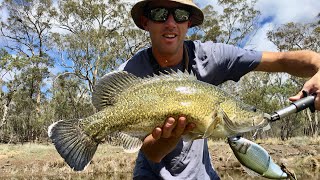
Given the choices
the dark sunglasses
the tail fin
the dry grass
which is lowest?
the dry grass

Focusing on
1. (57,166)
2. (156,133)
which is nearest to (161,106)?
(156,133)

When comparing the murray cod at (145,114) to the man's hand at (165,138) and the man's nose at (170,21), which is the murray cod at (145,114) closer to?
the man's hand at (165,138)

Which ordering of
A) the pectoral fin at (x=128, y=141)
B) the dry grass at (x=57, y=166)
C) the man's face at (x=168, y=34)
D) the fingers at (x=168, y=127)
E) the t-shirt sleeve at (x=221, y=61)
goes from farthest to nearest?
the dry grass at (x=57, y=166) < the t-shirt sleeve at (x=221, y=61) < the man's face at (x=168, y=34) < the pectoral fin at (x=128, y=141) < the fingers at (x=168, y=127)

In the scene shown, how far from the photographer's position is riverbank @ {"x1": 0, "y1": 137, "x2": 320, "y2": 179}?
18.6 metres

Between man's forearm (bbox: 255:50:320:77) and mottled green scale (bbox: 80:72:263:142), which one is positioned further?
man's forearm (bbox: 255:50:320:77)

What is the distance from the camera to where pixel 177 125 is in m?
2.54

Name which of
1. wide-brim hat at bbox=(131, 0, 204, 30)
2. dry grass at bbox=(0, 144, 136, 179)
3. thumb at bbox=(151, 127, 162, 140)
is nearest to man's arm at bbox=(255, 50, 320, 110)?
wide-brim hat at bbox=(131, 0, 204, 30)

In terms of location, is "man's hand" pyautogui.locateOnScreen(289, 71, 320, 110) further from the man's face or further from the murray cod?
the man's face

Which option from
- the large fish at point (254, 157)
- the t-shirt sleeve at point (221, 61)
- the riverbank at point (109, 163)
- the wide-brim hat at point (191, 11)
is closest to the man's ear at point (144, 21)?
the wide-brim hat at point (191, 11)

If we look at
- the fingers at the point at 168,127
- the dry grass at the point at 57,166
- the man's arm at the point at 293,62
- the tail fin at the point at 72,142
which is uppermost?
the man's arm at the point at 293,62

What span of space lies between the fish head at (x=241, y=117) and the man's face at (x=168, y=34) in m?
0.66

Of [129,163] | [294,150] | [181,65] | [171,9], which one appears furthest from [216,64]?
[294,150]

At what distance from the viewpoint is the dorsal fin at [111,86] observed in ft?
8.70

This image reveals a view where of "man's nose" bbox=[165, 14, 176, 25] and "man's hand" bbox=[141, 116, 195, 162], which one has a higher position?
"man's nose" bbox=[165, 14, 176, 25]
